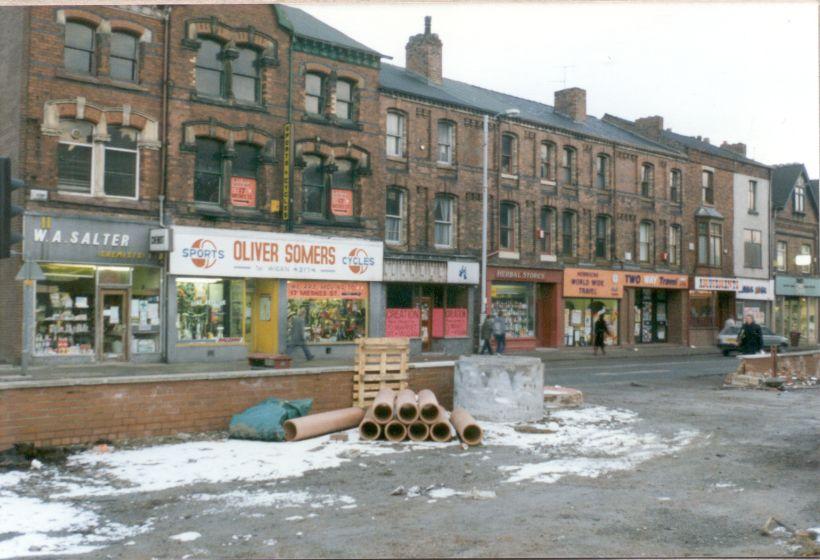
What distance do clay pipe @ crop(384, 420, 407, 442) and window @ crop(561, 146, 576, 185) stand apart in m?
26.9

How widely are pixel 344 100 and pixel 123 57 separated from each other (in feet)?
26.9

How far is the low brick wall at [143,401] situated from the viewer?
9414 millimetres

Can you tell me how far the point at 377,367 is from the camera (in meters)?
12.7

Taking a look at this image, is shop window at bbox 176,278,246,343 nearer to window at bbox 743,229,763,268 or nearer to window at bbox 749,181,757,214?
window at bbox 743,229,763,268

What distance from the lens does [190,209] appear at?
2384 centimetres

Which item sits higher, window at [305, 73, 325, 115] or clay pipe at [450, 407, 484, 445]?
window at [305, 73, 325, 115]

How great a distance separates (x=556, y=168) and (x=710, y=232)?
44.6ft

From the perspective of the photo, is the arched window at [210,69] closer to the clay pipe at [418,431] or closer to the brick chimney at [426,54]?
the brick chimney at [426,54]

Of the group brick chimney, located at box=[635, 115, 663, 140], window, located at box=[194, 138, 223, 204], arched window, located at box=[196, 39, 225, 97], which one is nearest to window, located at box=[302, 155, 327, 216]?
window, located at box=[194, 138, 223, 204]

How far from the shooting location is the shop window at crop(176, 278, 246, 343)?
2370 cm

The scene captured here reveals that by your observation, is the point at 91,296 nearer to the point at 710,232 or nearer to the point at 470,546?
the point at 470,546

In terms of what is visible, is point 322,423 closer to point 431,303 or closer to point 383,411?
point 383,411

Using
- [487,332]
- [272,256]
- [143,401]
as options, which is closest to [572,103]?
[487,332]

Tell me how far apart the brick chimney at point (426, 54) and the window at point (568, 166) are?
24.2 feet
